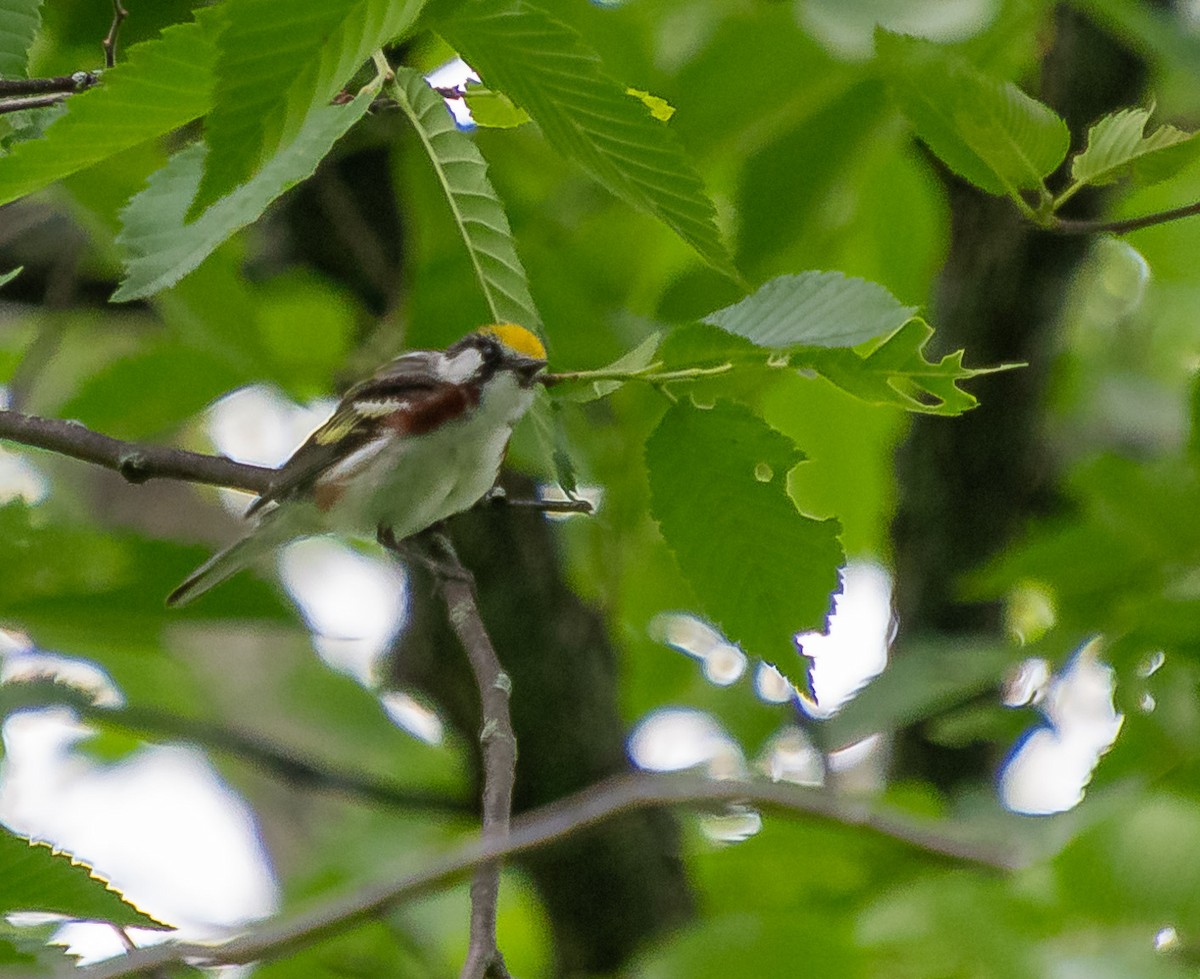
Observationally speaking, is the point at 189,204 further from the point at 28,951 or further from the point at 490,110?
the point at 28,951

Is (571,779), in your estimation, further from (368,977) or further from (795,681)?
(795,681)

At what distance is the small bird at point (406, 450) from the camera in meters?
2.99

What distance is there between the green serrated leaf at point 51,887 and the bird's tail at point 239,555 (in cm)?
120

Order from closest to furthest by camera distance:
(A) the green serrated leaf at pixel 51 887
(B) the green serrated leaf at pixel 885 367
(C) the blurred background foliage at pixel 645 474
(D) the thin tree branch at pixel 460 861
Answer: (D) the thin tree branch at pixel 460 861 → (A) the green serrated leaf at pixel 51 887 → (B) the green serrated leaf at pixel 885 367 → (C) the blurred background foliage at pixel 645 474

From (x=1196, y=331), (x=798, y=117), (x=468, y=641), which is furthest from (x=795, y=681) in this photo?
(x=1196, y=331)

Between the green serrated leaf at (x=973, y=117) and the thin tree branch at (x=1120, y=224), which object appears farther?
the thin tree branch at (x=1120, y=224)

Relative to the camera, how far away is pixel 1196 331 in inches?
178

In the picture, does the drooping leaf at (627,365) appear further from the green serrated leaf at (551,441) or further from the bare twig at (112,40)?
the bare twig at (112,40)

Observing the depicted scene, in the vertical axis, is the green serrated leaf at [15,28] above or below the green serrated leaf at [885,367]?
above

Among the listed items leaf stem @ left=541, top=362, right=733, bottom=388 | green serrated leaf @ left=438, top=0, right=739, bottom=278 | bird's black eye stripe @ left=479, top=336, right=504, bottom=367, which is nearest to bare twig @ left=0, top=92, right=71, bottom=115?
green serrated leaf @ left=438, top=0, right=739, bottom=278

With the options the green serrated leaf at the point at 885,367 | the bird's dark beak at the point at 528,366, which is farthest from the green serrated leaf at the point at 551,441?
the bird's dark beak at the point at 528,366

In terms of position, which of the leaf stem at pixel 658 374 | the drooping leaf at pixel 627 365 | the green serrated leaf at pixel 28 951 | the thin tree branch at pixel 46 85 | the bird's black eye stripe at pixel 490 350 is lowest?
the green serrated leaf at pixel 28 951

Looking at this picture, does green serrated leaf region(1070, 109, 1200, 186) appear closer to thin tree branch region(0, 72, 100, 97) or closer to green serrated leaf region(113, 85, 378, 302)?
green serrated leaf region(113, 85, 378, 302)

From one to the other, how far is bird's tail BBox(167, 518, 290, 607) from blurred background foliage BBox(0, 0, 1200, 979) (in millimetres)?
126
